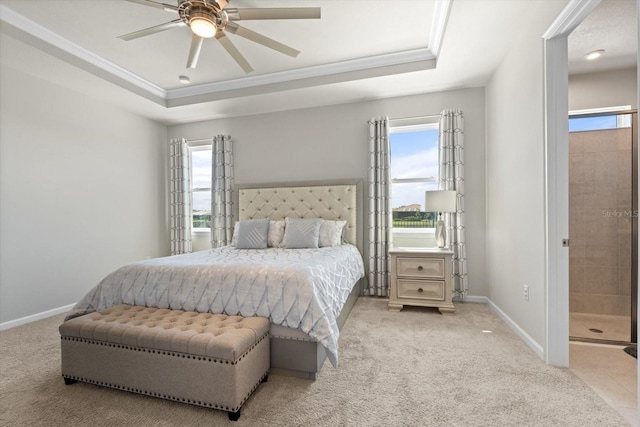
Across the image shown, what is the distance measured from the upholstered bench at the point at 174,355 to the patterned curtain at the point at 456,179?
8.87ft

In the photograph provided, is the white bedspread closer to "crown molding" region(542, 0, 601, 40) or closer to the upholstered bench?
the upholstered bench

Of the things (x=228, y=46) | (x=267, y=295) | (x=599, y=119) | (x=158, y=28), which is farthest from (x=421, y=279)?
(x=158, y=28)

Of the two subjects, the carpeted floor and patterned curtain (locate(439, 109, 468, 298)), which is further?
patterned curtain (locate(439, 109, 468, 298))

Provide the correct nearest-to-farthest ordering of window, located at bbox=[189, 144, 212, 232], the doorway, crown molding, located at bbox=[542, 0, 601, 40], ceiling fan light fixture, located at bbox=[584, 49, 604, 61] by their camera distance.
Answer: crown molding, located at bbox=[542, 0, 601, 40] → ceiling fan light fixture, located at bbox=[584, 49, 604, 61] → the doorway → window, located at bbox=[189, 144, 212, 232]

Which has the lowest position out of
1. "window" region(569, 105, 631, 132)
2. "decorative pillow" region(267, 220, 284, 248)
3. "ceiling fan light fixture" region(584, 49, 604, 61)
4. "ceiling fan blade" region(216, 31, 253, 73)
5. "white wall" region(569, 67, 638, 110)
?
"decorative pillow" region(267, 220, 284, 248)

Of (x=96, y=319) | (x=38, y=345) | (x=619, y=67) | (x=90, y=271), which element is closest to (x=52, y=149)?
(x=90, y=271)

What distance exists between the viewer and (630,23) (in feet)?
7.47

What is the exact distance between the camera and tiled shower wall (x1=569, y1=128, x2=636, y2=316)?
278 cm

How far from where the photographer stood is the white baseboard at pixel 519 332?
2.12 meters

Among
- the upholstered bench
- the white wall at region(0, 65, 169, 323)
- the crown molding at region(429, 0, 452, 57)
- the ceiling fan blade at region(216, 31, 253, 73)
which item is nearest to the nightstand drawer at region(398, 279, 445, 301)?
the upholstered bench

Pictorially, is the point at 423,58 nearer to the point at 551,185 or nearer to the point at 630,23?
the point at 630,23

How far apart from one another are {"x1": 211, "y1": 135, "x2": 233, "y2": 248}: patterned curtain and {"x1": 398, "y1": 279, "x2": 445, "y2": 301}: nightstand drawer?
2770 mm

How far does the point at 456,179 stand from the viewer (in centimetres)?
347

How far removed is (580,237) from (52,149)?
611cm
